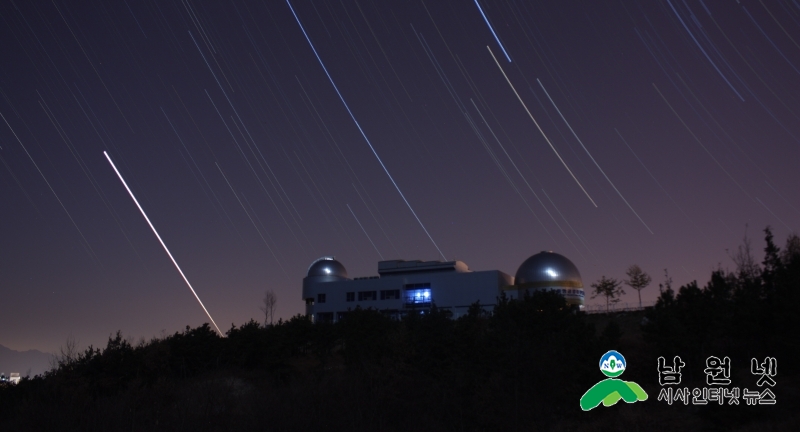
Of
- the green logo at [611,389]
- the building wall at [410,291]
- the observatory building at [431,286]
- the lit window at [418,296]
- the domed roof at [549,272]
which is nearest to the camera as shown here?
the green logo at [611,389]

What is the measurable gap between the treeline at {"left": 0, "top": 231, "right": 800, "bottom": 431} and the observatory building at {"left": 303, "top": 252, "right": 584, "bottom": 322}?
24.7m

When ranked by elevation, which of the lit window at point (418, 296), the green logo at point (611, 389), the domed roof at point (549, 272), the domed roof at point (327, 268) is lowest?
the green logo at point (611, 389)

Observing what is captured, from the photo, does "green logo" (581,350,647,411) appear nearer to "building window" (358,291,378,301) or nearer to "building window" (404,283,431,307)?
"building window" (404,283,431,307)

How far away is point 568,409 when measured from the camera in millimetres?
25422

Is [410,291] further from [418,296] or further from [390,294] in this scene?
[390,294]

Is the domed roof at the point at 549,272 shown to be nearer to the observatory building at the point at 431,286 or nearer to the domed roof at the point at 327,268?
the observatory building at the point at 431,286

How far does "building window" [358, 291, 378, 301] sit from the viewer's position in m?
67.3

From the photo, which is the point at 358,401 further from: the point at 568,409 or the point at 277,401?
the point at 568,409

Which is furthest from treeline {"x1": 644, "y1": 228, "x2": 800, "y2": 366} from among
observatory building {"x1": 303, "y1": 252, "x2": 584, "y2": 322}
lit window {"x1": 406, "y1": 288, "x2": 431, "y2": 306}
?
lit window {"x1": 406, "y1": 288, "x2": 431, "y2": 306}

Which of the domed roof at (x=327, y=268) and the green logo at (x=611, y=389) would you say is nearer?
the green logo at (x=611, y=389)

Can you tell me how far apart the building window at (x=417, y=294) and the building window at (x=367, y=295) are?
3.87m

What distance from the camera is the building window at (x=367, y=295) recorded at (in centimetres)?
6731

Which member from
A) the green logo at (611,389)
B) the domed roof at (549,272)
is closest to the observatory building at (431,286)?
the domed roof at (549,272)

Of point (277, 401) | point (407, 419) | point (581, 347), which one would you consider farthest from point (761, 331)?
point (277, 401)
